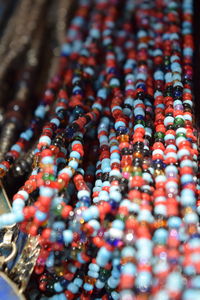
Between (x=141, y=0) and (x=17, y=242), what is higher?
(x=141, y=0)

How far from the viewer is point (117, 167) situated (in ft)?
2.44

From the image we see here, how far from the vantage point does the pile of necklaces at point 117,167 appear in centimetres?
65

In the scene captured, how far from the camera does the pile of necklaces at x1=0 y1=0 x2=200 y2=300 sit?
648 millimetres

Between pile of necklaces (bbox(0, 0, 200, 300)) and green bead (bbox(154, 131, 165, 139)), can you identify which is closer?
pile of necklaces (bbox(0, 0, 200, 300))

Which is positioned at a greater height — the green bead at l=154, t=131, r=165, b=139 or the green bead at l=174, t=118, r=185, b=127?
the green bead at l=174, t=118, r=185, b=127

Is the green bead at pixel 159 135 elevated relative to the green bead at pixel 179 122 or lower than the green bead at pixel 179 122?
lower

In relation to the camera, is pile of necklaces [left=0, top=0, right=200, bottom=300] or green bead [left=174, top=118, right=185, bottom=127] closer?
pile of necklaces [left=0, top=0, right=200, bottom=300]

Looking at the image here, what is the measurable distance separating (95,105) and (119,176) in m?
0.18

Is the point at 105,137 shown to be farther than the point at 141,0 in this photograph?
No

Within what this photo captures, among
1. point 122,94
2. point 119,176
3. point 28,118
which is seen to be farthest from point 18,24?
point 119,176

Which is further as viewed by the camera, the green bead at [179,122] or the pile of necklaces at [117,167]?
the green bead at [179,122]

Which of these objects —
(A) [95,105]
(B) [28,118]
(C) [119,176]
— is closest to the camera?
(C) [119,176]

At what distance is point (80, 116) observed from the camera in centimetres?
82

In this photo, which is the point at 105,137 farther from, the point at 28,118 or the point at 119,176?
the point at 28,118
